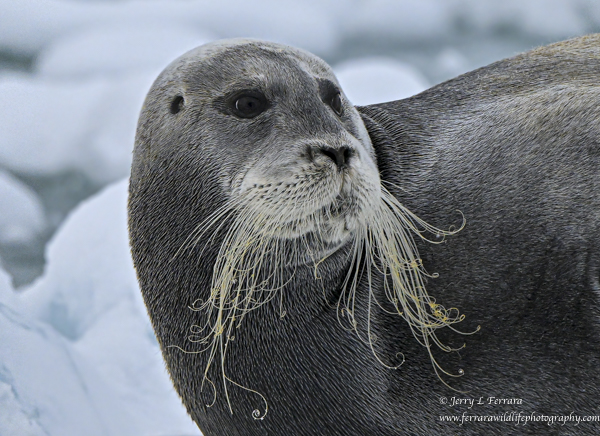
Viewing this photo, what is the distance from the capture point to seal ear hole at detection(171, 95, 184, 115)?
177cm

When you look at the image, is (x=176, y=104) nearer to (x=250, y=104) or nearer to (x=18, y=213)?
(x=250, y=104)

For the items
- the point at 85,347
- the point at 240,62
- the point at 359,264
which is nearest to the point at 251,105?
the point at 240,62

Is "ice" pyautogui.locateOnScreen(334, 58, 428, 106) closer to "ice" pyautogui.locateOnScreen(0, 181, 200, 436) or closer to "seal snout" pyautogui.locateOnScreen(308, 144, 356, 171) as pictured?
"ice" pyautogui.locateOnScreen(0, 181, 200, 436)

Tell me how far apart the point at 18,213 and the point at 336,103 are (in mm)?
2480

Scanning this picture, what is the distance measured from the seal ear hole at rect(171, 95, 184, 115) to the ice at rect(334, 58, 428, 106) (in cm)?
257

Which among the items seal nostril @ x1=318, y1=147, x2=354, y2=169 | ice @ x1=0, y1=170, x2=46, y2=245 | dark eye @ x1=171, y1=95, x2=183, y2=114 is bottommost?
ice @ x1=0, y1=170, x2=46, y2=245

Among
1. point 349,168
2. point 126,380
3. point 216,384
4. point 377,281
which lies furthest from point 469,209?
point 126,380

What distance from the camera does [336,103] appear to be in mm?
1740

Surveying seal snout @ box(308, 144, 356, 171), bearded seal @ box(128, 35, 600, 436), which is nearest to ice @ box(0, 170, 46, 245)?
bearded seal @ box(128, 35, 600, 436)

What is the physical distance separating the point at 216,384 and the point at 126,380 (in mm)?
1504

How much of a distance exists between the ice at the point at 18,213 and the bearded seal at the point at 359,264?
1.98 metres

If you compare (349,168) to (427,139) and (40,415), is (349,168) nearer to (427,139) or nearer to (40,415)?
(427,139)

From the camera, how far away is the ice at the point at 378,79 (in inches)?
→ 173

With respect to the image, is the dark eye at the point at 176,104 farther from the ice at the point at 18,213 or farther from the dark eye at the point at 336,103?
the ice at the point at 18,213
